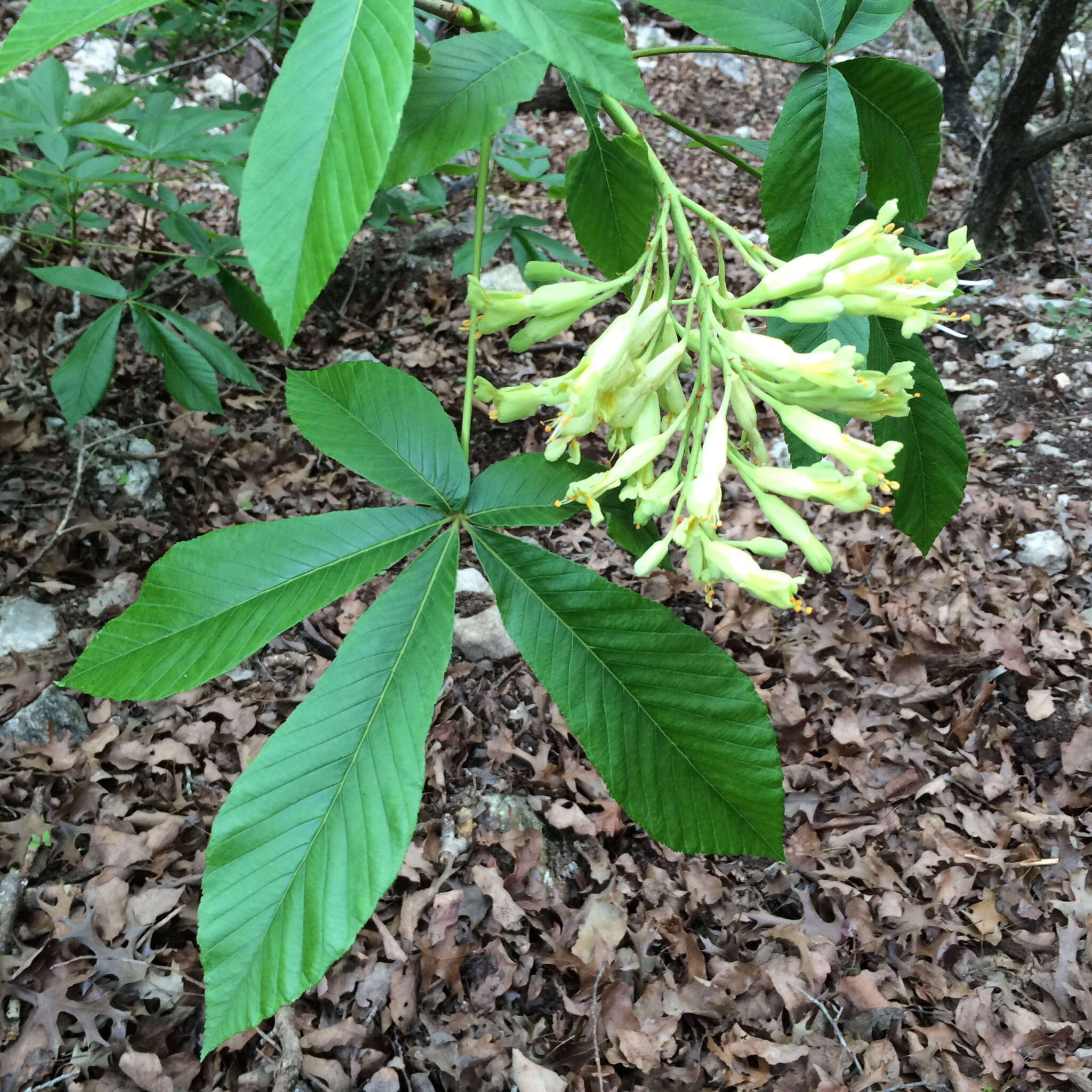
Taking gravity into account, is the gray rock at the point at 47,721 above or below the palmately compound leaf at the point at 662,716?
below

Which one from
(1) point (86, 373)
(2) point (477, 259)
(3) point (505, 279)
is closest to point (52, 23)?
(2) point (477, 259)

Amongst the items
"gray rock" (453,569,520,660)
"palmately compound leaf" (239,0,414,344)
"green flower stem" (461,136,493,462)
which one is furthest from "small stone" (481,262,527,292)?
"palmately compound leaf" (239,0,414,344)

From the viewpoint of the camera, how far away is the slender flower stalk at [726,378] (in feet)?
3.11

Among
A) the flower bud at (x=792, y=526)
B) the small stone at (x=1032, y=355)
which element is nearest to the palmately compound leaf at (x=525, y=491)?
the flower bud at (x=792, y=526)

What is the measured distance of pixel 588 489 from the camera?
1.04 metres

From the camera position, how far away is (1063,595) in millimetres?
3369

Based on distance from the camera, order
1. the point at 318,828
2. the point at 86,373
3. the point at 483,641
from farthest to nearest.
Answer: the point at 483,641 < the point at 86,373 < the point at 318,828

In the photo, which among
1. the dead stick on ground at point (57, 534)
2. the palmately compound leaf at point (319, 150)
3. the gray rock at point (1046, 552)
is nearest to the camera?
the palmately compound leaf at point (319, 150)

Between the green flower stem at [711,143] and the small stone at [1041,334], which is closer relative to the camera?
the green flower stem at [711,143]

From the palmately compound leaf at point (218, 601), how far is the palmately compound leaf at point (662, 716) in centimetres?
27

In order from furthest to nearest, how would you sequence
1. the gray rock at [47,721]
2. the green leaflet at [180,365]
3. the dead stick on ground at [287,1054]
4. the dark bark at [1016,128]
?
the dark bark at [1016,128] → the gray rock at [47,721] → the green leaflet at [180,365] → the dead stick on ground at [287,1054]

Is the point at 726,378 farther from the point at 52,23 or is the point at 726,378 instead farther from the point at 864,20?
the point at 52,23

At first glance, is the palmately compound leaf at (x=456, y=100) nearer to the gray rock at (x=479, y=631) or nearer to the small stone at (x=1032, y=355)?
the gray rock at (x=479, y=631)

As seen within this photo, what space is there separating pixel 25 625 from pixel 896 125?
296 centimetres
